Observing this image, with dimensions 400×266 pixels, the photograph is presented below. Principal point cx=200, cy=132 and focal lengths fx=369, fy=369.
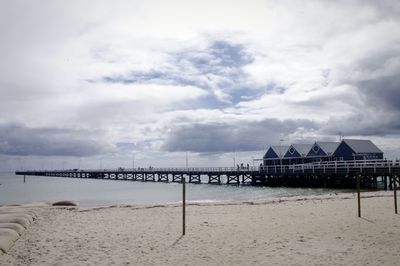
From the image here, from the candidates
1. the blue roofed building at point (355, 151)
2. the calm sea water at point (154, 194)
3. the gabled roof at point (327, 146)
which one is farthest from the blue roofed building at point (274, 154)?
the blue roofed building at point (355, 151)

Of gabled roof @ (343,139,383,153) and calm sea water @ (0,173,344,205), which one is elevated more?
gabled roof @ (343,139,383,153)

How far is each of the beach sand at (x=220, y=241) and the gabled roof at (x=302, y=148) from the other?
37.3m

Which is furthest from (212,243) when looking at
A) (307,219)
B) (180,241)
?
(307,219)

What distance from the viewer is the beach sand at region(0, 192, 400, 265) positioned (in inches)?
292

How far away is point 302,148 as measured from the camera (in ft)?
169

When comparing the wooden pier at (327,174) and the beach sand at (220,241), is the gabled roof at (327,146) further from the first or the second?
the beach sand at (220,241)

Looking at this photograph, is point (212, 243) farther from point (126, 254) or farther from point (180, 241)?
point (126, 254)

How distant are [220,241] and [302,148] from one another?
44.5 meters

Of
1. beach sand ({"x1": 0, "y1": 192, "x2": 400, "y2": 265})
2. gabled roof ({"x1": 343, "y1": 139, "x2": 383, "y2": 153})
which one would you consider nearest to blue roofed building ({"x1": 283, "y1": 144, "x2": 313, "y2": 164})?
gabled roof ({"x1": 343, "y1": 139, "x2": 383, "y2": 153})

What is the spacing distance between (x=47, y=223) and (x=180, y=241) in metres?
6.32

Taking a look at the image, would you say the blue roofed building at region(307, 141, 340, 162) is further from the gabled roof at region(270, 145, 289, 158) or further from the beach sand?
the beach sand

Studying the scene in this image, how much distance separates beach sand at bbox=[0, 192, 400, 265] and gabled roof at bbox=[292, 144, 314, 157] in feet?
122

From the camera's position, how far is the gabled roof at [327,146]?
47.4 meters

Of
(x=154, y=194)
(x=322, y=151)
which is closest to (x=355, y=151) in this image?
(x=322, y=151)
